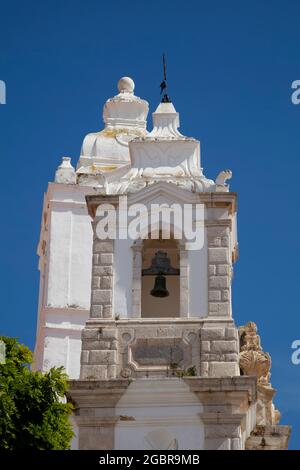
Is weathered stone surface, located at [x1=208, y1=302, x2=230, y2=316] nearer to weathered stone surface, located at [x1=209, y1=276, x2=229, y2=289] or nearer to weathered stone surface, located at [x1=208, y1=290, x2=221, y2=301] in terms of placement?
weathered stone surface, located at [x1=208, y1=290, x2=221, y2=301]

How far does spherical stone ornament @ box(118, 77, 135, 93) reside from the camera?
142ft

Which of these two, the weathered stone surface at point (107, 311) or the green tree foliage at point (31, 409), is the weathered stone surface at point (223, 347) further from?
the green tree foliage at point (31, 409)

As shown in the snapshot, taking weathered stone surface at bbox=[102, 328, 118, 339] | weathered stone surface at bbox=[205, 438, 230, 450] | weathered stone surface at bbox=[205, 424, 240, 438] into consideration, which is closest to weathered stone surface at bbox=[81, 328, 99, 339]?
weathered stone surface at bbox=[102, 328, 118, 339]

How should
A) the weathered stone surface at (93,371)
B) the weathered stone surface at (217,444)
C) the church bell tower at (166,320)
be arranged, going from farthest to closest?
the weathered stone surface at (93,371)
the church bell tower at (166,320)
the weathered stone surface at (217,444)

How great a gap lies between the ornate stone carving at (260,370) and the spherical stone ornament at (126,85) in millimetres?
9347

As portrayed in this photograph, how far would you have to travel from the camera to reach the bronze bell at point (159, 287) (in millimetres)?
34531

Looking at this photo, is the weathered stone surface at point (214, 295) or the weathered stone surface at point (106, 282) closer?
the weathered stone surface at point (214, 295)

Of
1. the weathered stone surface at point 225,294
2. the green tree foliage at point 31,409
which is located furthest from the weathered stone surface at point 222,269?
the green tree foliage at point 31,409

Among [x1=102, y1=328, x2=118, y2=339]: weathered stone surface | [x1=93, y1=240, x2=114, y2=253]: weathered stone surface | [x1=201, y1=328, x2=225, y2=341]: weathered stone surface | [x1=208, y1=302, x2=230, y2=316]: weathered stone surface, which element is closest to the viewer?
[x1=201, y1=328, x2=225, y2=341]: weathered stone surface

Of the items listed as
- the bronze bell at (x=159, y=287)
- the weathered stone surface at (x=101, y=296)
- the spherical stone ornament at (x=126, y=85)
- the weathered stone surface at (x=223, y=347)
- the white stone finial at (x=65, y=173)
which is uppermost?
the spherical stone ornament at (x=126, y=85)

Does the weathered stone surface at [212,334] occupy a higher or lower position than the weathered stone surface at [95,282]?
lower

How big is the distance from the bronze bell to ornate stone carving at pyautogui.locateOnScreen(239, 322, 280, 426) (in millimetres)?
1728

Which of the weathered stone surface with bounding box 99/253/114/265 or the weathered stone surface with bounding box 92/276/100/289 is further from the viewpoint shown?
the weathered stone surface with bounding box 99/253/114/265

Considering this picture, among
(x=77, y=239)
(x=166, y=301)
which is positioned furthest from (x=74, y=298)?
(x=166, y=301)
